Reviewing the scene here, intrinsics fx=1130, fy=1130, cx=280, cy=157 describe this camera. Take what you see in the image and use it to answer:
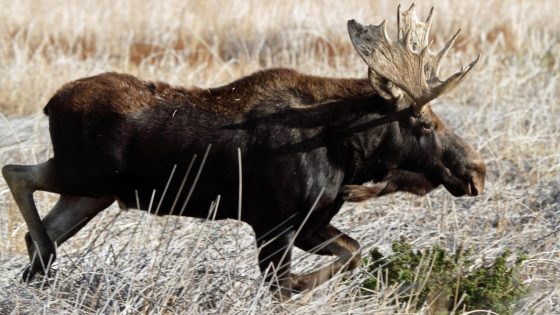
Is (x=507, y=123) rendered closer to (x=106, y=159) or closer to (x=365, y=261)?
(x=365, y=261)

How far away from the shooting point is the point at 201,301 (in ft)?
16.5

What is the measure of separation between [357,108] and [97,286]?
152cm

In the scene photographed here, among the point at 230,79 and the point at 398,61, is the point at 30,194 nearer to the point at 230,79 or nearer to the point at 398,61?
the point at 398,61

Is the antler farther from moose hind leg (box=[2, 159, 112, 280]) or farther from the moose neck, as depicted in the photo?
moose hind leg (box=[2, 159, 112, 280])

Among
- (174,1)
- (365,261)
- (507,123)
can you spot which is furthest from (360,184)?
(174,1)

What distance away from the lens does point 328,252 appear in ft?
18.9

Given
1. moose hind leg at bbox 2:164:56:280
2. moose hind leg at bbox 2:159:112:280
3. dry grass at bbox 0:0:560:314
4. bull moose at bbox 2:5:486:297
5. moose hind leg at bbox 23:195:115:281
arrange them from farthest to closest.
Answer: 1. moose hind leg at bbox 23:195:115:281
2. moose hind leg at bbox 2:164:56:280
3. moose hind leg at bbox 2:159:112:280
4. bull moose at bbox 2:5:486:297
5. dry grass at bbox 0:0:560:314

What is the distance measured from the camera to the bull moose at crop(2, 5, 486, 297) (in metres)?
5.44

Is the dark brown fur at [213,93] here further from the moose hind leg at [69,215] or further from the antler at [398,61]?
the moose hind leg at [69,215]

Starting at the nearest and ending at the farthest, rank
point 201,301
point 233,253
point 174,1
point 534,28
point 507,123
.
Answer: point 201,301
point 233,253
point 507,123
point 534,28
point 174,1

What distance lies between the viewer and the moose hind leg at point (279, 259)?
17.6 feet

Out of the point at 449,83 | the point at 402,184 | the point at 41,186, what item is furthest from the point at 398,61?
the point at 41,186

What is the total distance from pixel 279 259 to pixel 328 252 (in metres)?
0.37

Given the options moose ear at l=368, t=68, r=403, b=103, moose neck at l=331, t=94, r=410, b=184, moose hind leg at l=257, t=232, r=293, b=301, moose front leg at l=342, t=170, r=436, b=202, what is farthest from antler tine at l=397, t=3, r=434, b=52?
moose hind leg at l=257, t=232, r=293, b=301
